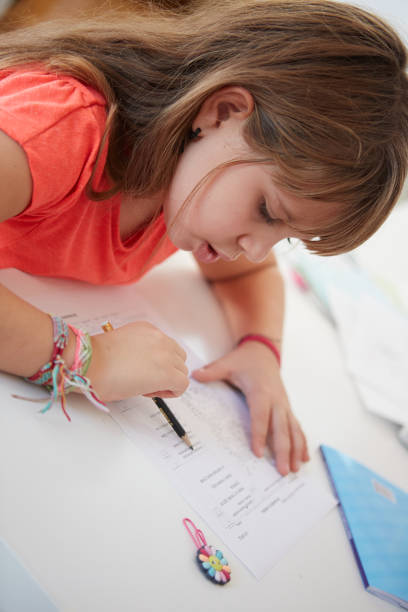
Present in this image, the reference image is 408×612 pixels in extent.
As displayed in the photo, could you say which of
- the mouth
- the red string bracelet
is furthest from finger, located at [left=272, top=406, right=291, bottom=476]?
the mouth

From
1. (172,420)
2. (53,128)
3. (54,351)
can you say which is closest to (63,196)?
(53,128)

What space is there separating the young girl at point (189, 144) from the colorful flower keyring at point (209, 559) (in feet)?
0.52

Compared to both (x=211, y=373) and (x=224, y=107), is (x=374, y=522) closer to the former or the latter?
(x=211, y=373)

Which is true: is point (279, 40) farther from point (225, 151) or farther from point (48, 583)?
point (48, 583)

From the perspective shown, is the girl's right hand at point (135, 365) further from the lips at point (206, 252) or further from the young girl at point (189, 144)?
the lips at point (206, 252)

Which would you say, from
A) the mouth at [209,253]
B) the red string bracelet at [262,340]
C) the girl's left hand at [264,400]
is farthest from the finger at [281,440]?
the mouth at [209,253]

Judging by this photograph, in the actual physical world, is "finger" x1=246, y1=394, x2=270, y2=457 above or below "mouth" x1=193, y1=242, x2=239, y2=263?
below

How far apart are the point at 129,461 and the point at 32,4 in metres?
1.05

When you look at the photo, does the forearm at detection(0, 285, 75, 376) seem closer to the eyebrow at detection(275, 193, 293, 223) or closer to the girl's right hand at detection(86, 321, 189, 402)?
the girl's right hand at detection(86, 321, 189, 402)

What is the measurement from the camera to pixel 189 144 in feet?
1.92

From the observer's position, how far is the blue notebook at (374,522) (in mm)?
527

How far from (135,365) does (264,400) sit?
240 mm

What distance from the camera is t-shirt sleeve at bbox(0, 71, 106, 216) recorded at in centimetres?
45

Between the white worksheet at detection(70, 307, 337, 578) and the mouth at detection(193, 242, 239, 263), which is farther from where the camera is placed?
the mouth at detection(193, 242, 239, 263)
